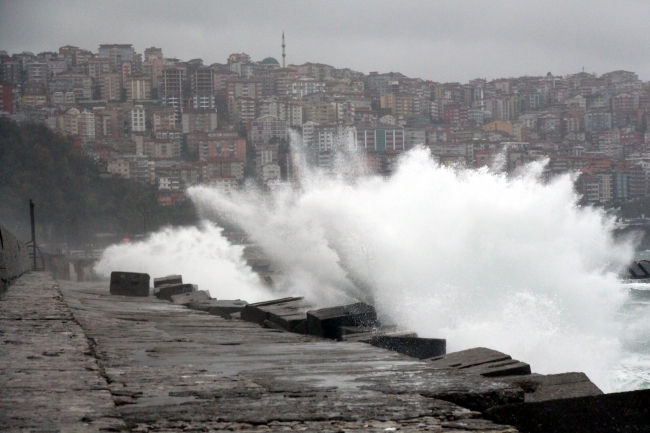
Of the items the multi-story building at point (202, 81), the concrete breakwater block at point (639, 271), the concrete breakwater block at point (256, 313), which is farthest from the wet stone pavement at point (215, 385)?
the multi-story building at point (202, 81)

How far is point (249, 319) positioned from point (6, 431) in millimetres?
8183

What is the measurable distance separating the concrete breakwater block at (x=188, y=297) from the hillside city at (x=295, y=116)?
2785 inches

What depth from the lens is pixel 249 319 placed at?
11.9m

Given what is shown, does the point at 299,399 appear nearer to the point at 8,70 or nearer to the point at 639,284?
the point at 639,284

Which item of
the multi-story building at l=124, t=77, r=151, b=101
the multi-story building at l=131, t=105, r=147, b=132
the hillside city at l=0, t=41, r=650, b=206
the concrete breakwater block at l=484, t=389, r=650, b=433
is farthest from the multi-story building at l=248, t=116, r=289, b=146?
the concrete breakwater block at l=484, t=389, r=650, b=433

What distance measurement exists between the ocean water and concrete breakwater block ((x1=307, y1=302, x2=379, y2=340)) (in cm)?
72

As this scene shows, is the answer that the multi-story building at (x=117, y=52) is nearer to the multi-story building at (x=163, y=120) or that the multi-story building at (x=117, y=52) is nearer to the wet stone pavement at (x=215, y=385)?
the multi-story building at (x=163, y=120)

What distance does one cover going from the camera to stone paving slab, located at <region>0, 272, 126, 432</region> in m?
3.96

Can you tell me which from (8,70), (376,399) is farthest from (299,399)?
(8,70)

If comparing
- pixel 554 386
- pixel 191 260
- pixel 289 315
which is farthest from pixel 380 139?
pixel 554 386

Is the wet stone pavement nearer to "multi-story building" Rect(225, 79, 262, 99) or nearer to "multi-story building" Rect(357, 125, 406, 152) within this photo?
"multi-story building" Rect(357, 125, 406, 152)

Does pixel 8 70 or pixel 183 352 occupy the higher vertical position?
pixel 8 70

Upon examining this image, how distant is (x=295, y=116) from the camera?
139m

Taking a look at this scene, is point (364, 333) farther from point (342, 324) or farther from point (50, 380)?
point (50, 380)
